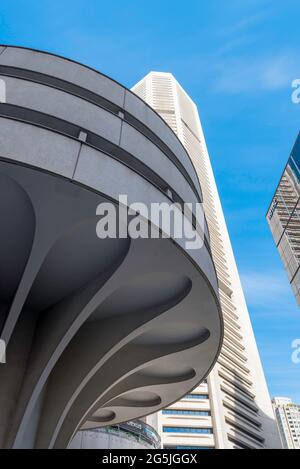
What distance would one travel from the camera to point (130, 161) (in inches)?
336

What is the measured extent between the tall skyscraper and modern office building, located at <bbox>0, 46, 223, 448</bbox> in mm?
54984

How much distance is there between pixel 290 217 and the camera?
24328 mm

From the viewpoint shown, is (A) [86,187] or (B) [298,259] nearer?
(A) [86,187]

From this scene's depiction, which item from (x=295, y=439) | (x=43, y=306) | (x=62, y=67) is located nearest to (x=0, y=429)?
(x=43, y=306)

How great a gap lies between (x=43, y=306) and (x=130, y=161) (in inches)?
207

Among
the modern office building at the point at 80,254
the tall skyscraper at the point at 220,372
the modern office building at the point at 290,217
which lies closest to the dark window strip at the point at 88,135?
the modern office building at the point at 80,254

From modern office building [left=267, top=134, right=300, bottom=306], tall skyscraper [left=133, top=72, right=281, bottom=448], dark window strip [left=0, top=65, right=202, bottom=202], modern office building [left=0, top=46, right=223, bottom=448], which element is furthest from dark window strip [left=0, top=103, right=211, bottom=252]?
tall skyscraper [left=133, top=72, right=281, bottom=448]

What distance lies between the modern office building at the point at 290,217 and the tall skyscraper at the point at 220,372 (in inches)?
1741

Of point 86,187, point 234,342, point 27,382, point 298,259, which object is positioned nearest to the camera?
point 86,187

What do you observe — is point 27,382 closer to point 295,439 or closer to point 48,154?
point 48,154

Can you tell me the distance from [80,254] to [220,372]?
6641cm

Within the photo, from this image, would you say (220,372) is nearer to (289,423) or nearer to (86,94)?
(86,94)

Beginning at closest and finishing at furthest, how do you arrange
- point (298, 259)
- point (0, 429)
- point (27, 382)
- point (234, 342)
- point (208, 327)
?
point (0, 429), point (27, 382), point (208, 327), point (298, 259), point (234, 342)

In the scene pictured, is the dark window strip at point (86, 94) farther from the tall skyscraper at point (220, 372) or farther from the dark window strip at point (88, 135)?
the tall skyscraper at point (220, 372)
